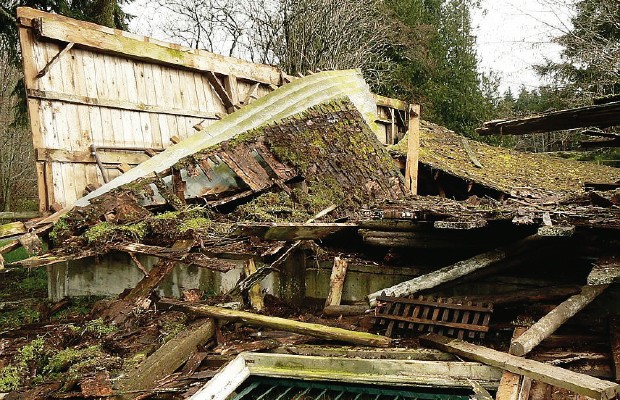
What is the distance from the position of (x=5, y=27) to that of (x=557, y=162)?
1469 cm

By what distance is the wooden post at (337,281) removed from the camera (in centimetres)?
546

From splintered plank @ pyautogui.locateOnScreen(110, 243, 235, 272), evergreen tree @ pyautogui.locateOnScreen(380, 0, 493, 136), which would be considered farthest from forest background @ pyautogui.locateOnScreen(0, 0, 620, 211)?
splintered plank @ pyautogui.locateOnScreen(110, 243, 235, 272)

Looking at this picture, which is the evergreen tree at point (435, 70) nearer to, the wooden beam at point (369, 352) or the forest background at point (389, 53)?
the forest background at point (389, 53)

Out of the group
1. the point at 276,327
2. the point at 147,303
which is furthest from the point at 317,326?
the point at 147,303

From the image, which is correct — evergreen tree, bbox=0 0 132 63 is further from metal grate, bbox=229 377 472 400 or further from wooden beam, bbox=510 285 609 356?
wooden beam, bbox=510 285 609 356

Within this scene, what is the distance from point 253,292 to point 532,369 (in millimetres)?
2977

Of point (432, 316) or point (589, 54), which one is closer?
point (432, 316)

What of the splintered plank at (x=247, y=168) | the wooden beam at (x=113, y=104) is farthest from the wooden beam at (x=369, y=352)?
the wooden beam at (x=113, y=104)

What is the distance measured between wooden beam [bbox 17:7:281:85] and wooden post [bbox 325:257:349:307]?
474cm

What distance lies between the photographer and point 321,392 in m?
4.14

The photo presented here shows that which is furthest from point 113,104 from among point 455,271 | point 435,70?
point 435,70

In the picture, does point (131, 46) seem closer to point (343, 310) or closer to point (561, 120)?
point (343, 310)

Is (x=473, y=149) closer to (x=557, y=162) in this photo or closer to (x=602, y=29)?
(x=557, y=162)

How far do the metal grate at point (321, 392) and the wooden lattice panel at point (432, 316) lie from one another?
2.07ft
